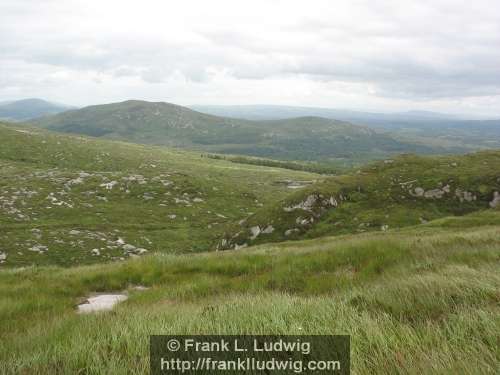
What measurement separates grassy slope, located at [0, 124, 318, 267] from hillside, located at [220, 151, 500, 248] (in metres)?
9.37

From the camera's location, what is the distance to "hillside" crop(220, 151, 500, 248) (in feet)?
154

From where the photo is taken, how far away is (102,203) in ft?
208

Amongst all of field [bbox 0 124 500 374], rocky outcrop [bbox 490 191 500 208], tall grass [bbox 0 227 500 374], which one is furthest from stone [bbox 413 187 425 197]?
tall grass [bbox 0 227 500 374]

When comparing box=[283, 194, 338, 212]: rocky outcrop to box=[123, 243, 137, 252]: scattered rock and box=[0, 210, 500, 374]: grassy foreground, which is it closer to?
box=[123, 243, 137, 252]: scattered rock

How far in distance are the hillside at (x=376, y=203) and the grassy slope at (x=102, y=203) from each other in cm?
937

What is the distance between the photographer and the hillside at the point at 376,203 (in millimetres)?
46875

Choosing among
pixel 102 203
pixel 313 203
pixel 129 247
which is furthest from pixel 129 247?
pixel 313 203

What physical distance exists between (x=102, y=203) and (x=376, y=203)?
46.1 metres

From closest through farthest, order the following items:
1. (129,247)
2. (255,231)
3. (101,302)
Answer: (101,302) < (129,247) < (255,231)

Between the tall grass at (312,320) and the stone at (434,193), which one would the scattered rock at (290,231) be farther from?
the tall grass at (312,320)

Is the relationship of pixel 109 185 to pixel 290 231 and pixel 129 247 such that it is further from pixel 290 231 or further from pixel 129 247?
pixel 290 231

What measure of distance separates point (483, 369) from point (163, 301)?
20.5ft

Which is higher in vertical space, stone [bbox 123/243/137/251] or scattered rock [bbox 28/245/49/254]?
scattered rock [bbox 28/245/49/254]

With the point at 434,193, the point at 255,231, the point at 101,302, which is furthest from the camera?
the point at 434,193
